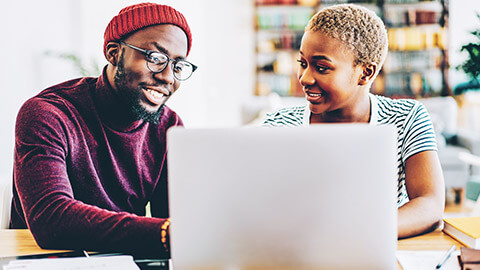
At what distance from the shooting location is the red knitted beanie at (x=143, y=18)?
138cm

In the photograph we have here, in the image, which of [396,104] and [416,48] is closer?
[396,104]

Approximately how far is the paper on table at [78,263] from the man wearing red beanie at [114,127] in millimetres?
158

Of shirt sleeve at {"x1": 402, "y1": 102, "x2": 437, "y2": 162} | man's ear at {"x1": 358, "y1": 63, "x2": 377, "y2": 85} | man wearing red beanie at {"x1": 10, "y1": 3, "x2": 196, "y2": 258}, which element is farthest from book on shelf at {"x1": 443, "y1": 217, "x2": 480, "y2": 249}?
man wearing red beanie at {"x1": 10, "y1": 3, "x2": 196, "y2": 258}

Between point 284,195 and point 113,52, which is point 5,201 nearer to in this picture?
point 113,52

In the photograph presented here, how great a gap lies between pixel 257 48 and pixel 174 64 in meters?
5.09

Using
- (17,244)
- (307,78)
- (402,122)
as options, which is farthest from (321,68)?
(17,244)

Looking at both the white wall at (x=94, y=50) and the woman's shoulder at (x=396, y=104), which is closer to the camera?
the woman's shoulder at (x=396, y=104)

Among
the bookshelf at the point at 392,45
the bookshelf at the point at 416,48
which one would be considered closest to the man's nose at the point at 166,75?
the bookshelf at the point at 392,45

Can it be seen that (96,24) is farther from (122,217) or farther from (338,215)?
(338,215)

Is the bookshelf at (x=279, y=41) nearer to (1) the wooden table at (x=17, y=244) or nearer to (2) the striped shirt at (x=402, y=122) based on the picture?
(2) the striped shirt at (x=402, y=122)

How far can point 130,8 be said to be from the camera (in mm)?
1420

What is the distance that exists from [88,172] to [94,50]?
300 centimetres

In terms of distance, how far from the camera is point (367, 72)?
144 cm

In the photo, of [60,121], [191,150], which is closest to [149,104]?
[60,121]
